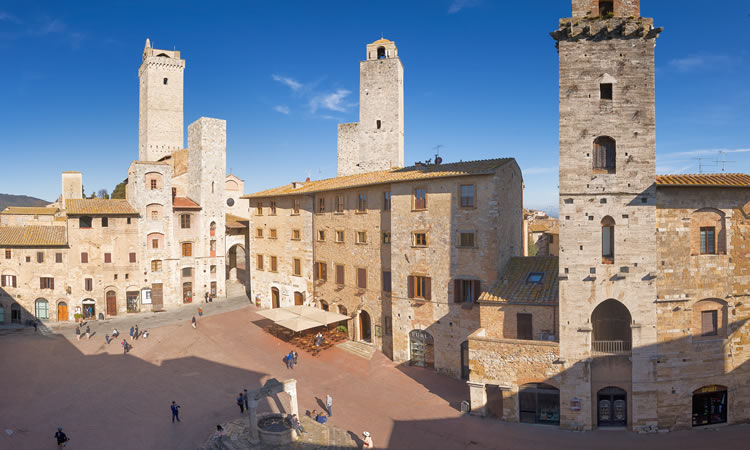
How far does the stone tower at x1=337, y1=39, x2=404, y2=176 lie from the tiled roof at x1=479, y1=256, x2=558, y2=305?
67.3 ft

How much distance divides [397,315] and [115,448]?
17.7 meters

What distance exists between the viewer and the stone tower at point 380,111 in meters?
43.8

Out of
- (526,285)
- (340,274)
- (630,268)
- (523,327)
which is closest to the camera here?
(630,268)

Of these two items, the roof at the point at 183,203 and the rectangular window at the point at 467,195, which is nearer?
the rectangular window at the point at 467,195

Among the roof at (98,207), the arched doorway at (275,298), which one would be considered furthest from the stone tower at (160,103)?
the arched doorway at (275,298)

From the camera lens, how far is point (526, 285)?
83.4ft

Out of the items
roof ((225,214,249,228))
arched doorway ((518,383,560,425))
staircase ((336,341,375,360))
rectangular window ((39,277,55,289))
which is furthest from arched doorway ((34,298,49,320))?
arched doorway ((518,383,560,425))

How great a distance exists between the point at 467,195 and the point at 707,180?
40.5 ft

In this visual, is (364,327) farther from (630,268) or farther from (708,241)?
(708,241)

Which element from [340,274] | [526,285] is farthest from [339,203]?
[526,285]

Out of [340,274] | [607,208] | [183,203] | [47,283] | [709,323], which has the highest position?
[183,203]

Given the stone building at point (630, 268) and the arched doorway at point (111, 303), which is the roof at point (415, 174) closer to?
the stone building at point (630, 268)

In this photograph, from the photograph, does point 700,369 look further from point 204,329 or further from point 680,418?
point 204,329

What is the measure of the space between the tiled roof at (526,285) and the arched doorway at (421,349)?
6.46 m
